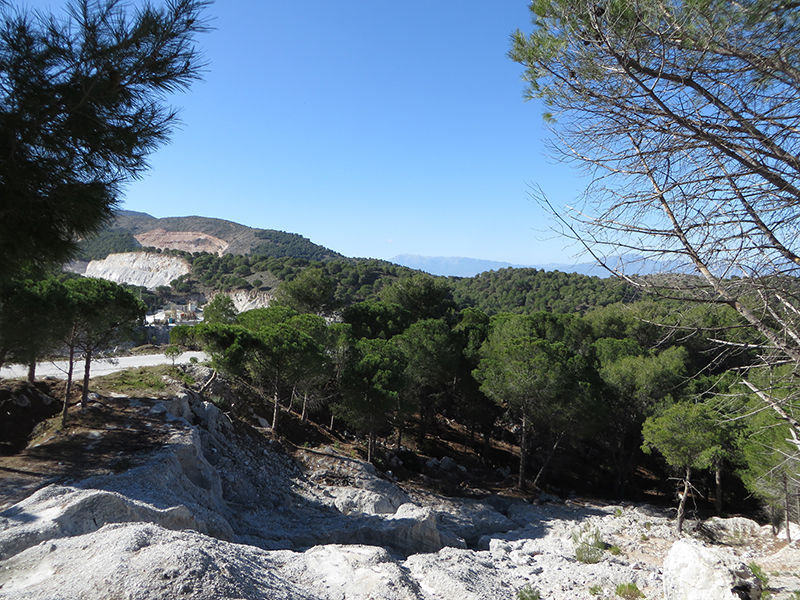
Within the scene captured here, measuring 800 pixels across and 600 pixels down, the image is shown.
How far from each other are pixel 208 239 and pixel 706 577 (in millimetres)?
111536

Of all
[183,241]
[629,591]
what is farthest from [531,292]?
[183,241]

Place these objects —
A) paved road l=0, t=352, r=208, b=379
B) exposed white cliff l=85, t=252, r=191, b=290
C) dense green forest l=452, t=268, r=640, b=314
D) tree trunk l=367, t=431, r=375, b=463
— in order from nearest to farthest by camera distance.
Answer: tree trunk l=367, t=431, r=375, b=463
paved road l=0, t=352, r=208, b=379
dense green forest l=452, t=268, r=640, b=314
exposed white cliff l=85, t=252, r=191, b=290

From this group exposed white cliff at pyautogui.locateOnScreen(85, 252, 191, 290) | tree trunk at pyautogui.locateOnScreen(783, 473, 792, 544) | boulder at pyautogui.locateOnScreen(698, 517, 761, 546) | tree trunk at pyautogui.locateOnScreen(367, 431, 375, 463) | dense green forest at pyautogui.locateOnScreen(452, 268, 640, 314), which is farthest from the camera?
exposed white cliff at pyautogui.locateOnScreen(85, 252, 191, 290)

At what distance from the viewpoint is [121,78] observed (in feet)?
14.2

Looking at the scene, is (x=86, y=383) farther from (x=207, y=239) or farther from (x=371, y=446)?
(x=207, y=239)

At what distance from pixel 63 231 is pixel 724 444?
18.3m

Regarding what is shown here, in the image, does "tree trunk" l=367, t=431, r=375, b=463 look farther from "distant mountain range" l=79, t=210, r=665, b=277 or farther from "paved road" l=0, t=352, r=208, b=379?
"distant mountain range" l=79, t=210, r=665, b=277

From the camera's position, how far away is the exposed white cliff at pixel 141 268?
68.1m

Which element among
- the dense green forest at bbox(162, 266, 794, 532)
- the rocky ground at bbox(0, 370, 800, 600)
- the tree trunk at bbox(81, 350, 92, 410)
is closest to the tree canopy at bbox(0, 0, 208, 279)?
the rocky ground at bbox(0, 370, 800, 600)

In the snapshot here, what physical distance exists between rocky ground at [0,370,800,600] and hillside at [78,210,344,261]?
262ft

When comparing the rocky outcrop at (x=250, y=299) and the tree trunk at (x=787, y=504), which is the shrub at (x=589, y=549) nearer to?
the tree trunk at (x=787, y=504)

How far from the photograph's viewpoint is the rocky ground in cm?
466

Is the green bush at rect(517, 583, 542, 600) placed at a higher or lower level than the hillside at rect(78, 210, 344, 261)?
lower

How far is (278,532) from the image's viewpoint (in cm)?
947
